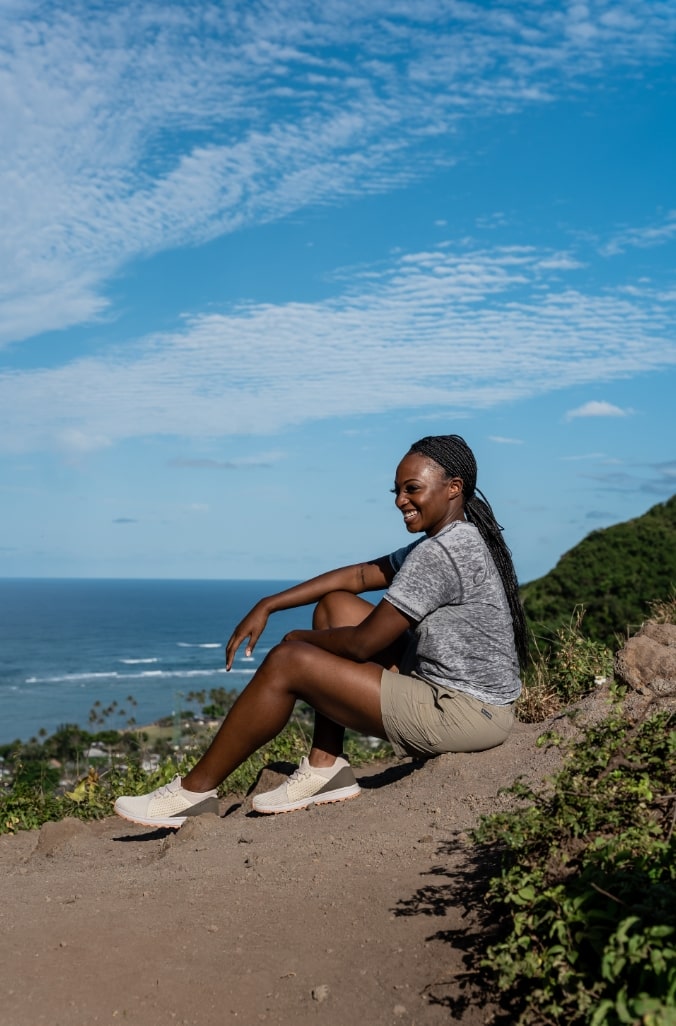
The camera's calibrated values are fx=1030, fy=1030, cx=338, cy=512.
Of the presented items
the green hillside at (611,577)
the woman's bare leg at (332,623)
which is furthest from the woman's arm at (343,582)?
the green hillside at (611,577)

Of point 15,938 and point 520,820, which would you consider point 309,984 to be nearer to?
point 520,820

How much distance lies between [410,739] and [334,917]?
1.48 m

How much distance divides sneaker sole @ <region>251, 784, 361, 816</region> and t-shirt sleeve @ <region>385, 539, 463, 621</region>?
Answer: 109 centimetres

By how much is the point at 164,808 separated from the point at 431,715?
4.80ft

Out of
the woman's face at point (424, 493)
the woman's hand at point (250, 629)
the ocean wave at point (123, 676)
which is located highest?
the woman's face at point (424, 493)

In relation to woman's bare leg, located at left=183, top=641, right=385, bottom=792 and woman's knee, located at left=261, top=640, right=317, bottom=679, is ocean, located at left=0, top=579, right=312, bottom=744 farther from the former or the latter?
woman's knee, located at left=261, top=640, right=317, bottom=679

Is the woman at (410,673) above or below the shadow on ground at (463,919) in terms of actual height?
above

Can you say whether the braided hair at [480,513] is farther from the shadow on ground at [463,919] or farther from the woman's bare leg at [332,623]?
the shadow on ground at [463,919]

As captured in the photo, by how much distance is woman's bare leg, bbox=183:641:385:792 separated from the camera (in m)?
5.02

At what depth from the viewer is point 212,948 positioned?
143 inches

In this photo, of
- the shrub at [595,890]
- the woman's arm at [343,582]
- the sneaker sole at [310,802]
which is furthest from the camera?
the woman's arm at [343,582]

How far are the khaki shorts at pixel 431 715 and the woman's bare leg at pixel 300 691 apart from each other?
0.07 m

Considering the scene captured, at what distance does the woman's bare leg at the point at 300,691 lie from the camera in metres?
5.02

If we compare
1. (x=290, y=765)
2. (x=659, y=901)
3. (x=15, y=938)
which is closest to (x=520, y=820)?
(x=659, y=901)
